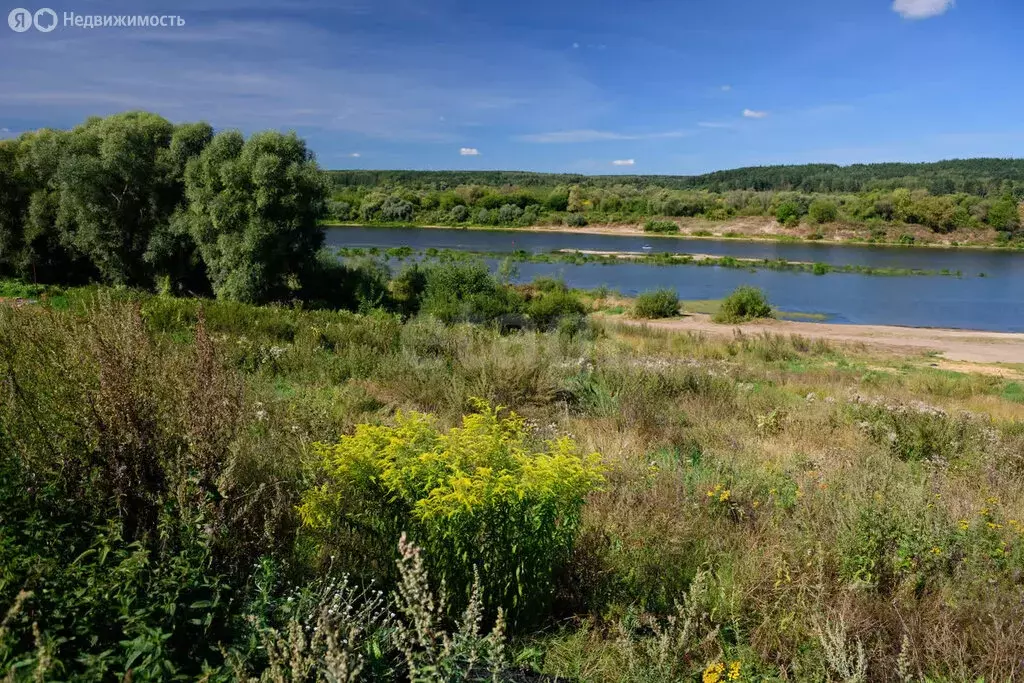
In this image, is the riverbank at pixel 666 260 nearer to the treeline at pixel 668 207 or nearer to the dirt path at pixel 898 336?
the dirt path at pixel 898 336

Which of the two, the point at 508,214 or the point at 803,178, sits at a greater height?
the point at 803,178

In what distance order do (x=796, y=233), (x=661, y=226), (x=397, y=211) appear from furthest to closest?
1. (x=397, y=211)
2. (x=661, y=226)
3. (x=796, y=233)

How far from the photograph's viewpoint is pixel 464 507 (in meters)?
3.25

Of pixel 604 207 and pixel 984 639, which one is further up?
pixel 604 207

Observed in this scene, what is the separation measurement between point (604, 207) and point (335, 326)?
111358mm

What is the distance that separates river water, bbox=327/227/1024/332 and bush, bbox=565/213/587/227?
63.4 feet

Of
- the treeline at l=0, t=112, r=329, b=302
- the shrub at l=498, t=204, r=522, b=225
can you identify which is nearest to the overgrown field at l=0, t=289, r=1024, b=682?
the treeline at l=0, t=112, r=329, b=302

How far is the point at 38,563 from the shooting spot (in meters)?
2.39

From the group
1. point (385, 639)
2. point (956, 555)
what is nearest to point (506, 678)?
point (385, 639)

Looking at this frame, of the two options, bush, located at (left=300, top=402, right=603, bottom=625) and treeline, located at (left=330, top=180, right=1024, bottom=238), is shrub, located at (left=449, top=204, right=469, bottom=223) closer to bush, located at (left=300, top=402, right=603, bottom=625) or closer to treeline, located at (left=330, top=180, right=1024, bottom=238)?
treeline, located at (left=330, top=180, right=1024, bottom=238)

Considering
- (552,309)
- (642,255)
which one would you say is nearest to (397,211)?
(642,255)

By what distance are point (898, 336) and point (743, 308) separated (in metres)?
6.99

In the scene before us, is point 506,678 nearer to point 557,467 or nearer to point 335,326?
point 557,467

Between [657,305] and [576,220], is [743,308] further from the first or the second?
[576,220]
